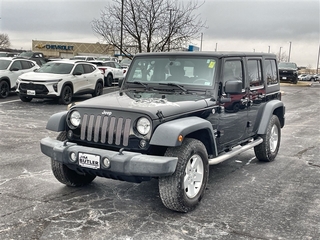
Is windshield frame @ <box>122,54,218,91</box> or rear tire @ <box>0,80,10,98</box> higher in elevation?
windshield frame @ <box>122,54,218,91</box>

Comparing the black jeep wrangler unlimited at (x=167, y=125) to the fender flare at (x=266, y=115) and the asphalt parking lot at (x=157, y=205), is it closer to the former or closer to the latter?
the fender flare at (x=266, y=115)

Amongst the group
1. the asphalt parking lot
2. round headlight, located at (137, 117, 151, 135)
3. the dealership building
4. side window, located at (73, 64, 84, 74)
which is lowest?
the asphalt parking lot

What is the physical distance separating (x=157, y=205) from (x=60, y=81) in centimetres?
1059

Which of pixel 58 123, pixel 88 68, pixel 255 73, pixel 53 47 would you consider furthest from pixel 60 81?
pixel 53 47

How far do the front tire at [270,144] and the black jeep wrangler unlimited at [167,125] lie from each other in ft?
0.96

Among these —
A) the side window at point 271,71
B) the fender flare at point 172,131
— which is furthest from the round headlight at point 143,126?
the side window at point 271,71

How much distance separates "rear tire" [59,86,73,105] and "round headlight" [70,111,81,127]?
1006 cm

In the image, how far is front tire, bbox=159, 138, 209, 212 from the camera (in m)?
4.26

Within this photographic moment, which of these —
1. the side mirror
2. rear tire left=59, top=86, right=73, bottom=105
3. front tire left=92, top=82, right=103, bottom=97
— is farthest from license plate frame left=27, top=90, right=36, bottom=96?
the side mirror

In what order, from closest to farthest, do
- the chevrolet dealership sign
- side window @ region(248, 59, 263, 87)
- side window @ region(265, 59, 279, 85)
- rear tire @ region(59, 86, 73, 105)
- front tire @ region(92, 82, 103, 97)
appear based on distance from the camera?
1. side window @ region(248, 59, 263, 87)
2. side window @ region(265, 59, 279, 85)
3. rear tire @ region(59, 86, 73, 105)
4. front tire @ region(92, 82, 103, 97)
5. the chevrolet dealership sign

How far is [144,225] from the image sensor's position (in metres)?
4.11

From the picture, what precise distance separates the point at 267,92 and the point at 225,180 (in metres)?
1.93

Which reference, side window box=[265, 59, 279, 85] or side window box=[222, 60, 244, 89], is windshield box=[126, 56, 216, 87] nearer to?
side window box=[222, 60, 244, 89]

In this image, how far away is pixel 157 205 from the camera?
15.5ft
